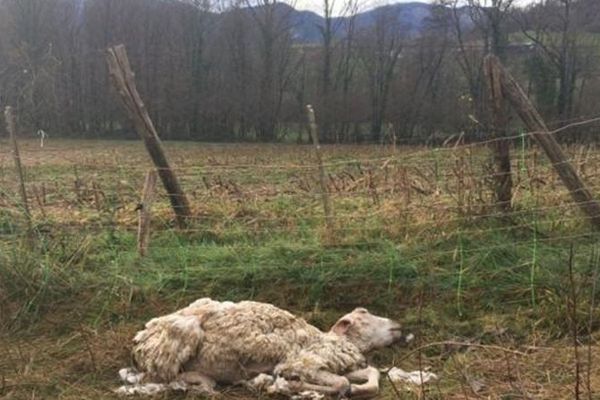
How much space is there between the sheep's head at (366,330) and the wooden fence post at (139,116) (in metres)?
3.36

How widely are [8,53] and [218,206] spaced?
172ft

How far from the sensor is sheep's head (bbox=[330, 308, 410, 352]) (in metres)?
5.19

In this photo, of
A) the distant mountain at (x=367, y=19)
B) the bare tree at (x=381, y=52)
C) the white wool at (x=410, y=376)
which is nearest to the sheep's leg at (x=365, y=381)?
the white wool at (x=410, y=376)

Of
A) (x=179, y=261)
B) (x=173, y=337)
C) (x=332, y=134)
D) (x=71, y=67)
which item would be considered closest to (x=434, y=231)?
(x=179, y=261)

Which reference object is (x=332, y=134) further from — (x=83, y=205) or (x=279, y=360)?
(x=279, y=360)

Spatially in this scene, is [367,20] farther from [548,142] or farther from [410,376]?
[410,376]

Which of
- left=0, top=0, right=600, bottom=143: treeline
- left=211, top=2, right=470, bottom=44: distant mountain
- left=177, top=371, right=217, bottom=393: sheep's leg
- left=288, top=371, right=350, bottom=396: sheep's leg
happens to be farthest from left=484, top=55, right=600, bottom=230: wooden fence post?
left=211, top=2, right=470, bottom=44: distant mountain

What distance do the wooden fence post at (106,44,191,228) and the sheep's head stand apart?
3.36 meters

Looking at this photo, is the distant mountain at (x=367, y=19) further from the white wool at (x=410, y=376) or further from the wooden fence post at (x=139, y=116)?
the white wool at (x=410, y=376)

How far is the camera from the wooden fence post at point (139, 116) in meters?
7.73

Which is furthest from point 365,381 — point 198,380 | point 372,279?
point 372,279

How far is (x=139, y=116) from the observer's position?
310 inches

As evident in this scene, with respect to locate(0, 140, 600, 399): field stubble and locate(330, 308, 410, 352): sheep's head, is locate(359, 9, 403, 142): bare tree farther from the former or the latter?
locate(330, 308, 410, 352): sheep's head

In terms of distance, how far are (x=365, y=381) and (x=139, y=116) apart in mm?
4525
